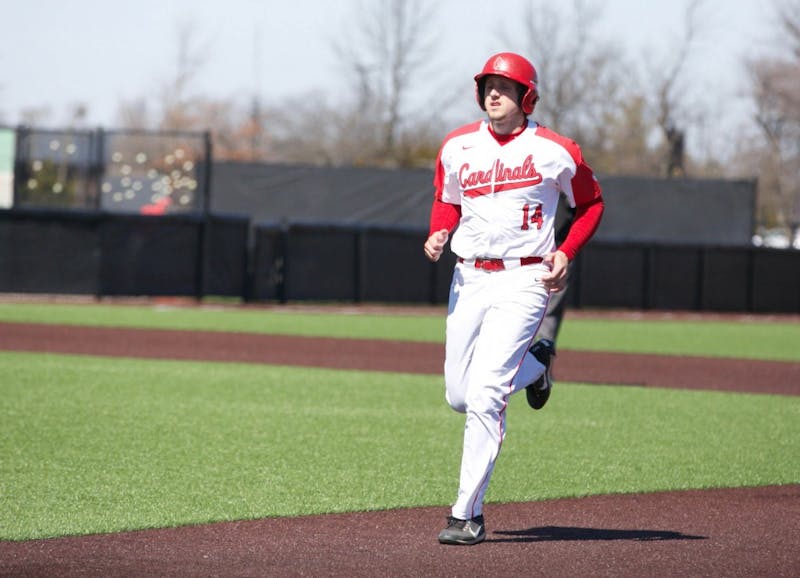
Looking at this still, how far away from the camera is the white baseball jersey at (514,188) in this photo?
5.87 m

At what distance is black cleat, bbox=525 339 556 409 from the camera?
6266mm

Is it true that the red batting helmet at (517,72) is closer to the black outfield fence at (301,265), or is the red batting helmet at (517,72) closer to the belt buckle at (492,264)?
the belt buckle at (492,264)

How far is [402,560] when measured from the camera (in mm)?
5297

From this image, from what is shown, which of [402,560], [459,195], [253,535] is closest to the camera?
[402,560]

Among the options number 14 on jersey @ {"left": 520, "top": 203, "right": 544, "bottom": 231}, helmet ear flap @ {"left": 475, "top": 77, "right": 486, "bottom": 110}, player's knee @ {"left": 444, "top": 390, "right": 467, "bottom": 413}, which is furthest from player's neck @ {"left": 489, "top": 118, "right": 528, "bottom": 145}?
player's knee @ {"left": 444, "top": 390, "right": 467, "bottom": 413}

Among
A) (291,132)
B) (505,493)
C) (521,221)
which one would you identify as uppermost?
(291,132)

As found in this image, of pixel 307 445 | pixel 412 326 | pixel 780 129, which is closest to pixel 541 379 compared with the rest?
pixel 307 445

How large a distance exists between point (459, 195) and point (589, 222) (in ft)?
2.10

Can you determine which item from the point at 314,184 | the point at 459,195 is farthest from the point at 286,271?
the point at 459,195

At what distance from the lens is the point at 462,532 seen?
18.4 feet

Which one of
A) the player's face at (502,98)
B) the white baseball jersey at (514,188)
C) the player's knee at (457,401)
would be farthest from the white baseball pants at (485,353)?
the player's face at (502,98)

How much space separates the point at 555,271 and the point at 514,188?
44cm

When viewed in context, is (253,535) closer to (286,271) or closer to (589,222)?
(589,222)

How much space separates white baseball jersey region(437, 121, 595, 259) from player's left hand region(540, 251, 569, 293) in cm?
7
